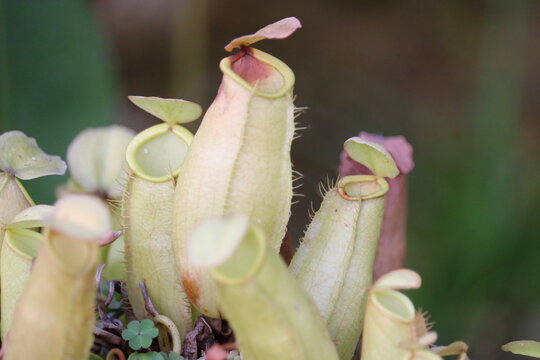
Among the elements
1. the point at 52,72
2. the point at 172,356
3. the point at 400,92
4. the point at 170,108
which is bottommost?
the point at 400,92

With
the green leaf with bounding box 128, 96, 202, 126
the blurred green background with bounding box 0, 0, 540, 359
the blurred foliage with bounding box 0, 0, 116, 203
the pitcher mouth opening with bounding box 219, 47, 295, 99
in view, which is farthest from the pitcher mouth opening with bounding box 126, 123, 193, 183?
the blurred foliage with bounding box 0, 0, 116, 203

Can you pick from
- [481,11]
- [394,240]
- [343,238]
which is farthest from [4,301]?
[481,11]

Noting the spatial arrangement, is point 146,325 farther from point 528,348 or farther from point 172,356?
point 528,348

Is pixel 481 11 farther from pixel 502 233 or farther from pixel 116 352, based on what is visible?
pixel 116 352

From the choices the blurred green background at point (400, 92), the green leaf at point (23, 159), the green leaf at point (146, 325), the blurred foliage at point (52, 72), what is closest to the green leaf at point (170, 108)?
the green leaf at point (23, 159)

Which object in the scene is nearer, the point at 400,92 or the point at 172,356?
the point at 172,356

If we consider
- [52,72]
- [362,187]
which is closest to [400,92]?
[52,72]

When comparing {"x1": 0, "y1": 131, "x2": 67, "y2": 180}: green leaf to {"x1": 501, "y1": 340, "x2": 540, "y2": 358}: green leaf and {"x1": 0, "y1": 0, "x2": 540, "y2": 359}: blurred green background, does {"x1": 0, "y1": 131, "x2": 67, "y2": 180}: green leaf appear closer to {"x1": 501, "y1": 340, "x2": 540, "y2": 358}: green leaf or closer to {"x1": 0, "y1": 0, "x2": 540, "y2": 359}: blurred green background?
{"x1": 0, "y1": 0, "x2": 540, "y2": 359}: blurred green background
